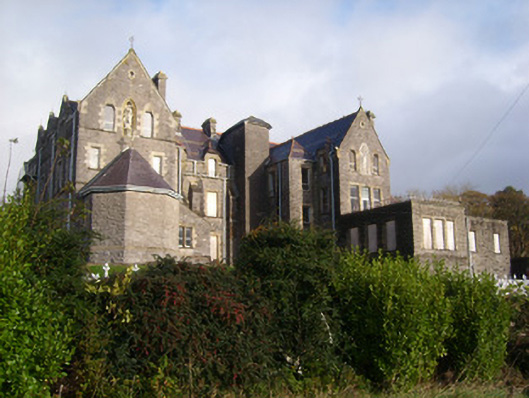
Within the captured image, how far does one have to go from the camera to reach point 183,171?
4038 cm

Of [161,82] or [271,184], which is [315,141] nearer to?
[271,184]

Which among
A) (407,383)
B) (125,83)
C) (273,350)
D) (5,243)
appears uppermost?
(125,83)

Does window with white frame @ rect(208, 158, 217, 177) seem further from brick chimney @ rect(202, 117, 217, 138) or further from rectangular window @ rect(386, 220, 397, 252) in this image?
rectangular window @ rect(386, 220, 397, 252)

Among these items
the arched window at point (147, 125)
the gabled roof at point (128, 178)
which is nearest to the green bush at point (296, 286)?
the gabled roof at point (128, 178)

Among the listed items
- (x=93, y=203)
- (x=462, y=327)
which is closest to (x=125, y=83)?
(x=93, y=203)

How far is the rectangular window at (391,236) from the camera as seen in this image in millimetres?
36188

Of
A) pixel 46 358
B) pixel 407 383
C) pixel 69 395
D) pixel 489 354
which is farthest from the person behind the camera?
pixel 489 354

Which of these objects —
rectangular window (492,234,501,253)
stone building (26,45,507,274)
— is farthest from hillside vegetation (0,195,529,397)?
rectangular window (492,234,501,253)

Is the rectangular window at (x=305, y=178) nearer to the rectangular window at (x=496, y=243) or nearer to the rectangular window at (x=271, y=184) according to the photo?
the rectangular window at (x=271, y=184)

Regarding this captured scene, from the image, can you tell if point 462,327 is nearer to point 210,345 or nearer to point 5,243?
point 210,345

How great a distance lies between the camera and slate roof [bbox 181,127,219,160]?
4247cm

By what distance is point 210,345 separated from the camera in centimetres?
852

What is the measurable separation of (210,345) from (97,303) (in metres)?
1.84

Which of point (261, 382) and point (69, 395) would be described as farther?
point (261, 382)
